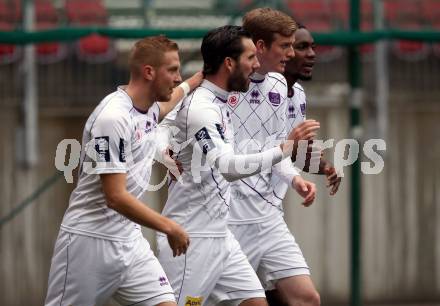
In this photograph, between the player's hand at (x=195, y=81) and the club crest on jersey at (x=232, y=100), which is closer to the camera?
the player's hand at (x=195, y=81)

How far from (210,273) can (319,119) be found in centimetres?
469

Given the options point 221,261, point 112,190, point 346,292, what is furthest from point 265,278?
point 346,292

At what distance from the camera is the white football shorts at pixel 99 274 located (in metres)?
6.09

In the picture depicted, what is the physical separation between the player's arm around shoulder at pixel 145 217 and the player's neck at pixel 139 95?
49 centimetres

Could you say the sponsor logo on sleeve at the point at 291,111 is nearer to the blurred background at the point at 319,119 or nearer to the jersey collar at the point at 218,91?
the jersey collar at the point at 218,91

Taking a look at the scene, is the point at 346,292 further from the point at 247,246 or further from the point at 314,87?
the point at 247,246

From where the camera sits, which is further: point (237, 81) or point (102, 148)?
point (237, 81)

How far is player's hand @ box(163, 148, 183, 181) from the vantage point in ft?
21.4

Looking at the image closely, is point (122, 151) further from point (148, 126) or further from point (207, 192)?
point (207, 192)

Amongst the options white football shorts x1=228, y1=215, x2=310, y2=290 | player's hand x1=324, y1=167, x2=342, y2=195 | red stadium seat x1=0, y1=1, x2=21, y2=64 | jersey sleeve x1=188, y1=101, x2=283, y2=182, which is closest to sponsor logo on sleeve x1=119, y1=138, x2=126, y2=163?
jersey sleeve x1=188, y1=101, x2=283, y2=182

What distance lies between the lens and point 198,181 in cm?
655

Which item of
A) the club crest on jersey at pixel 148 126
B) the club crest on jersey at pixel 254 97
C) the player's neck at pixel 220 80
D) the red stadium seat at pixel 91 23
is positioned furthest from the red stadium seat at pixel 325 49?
the club crest on jersey at pixel 148 126

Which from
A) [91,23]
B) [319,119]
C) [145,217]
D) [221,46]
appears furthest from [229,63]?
[91,23]

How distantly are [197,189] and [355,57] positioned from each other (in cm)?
335
